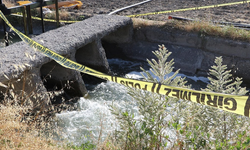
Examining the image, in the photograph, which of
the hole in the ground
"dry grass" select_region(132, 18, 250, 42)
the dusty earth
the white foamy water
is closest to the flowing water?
the white foamy water

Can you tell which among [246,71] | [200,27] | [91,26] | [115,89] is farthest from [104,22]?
[246,71]

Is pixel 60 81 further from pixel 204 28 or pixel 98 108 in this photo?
pixel 204 28

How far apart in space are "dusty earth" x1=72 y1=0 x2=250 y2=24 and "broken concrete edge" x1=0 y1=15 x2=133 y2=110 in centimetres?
210

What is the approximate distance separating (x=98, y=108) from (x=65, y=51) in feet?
4.47

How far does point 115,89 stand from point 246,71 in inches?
133

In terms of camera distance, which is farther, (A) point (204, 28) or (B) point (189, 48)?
(B) point (189, 48)

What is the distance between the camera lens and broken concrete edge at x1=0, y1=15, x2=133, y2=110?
5.12m

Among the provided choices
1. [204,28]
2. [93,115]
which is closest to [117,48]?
[204,28]

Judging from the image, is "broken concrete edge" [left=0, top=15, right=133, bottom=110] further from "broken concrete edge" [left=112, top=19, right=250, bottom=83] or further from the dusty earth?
the dusty earth

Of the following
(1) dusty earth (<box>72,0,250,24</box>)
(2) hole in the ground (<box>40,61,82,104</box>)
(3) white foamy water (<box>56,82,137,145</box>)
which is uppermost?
(1) dusty earth (<box>72,0,250,24</box>)

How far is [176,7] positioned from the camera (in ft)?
36.7

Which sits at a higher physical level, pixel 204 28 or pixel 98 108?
pixel 204 28

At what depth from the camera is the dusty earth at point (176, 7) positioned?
948 centimetres

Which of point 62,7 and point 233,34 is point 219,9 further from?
point 62,7
